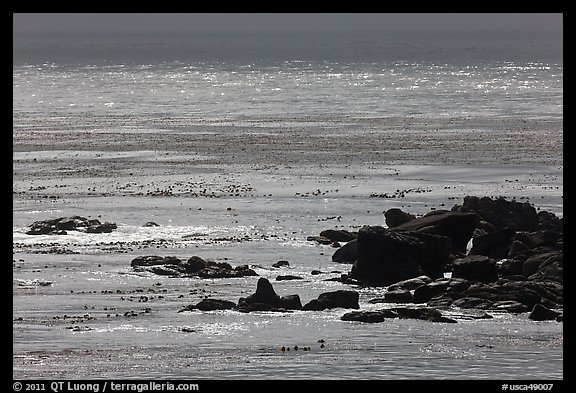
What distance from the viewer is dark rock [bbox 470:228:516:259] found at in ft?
149

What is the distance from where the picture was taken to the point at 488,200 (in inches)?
2067

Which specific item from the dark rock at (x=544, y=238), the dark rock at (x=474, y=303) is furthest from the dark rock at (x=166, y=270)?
the dark rock at (x=544, y=238)

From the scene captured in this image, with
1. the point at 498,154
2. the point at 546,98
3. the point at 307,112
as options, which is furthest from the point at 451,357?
the point at 546,98

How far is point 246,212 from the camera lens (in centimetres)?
5881

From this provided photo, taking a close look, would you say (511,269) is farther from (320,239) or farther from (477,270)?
(320,239)

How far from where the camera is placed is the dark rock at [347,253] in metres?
46.2

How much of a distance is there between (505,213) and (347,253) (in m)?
8.29

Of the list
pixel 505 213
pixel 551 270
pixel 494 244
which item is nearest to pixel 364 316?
pixel 551 270

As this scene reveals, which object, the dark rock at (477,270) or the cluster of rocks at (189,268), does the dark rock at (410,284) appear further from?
the cluster of rocks at (189,268)
